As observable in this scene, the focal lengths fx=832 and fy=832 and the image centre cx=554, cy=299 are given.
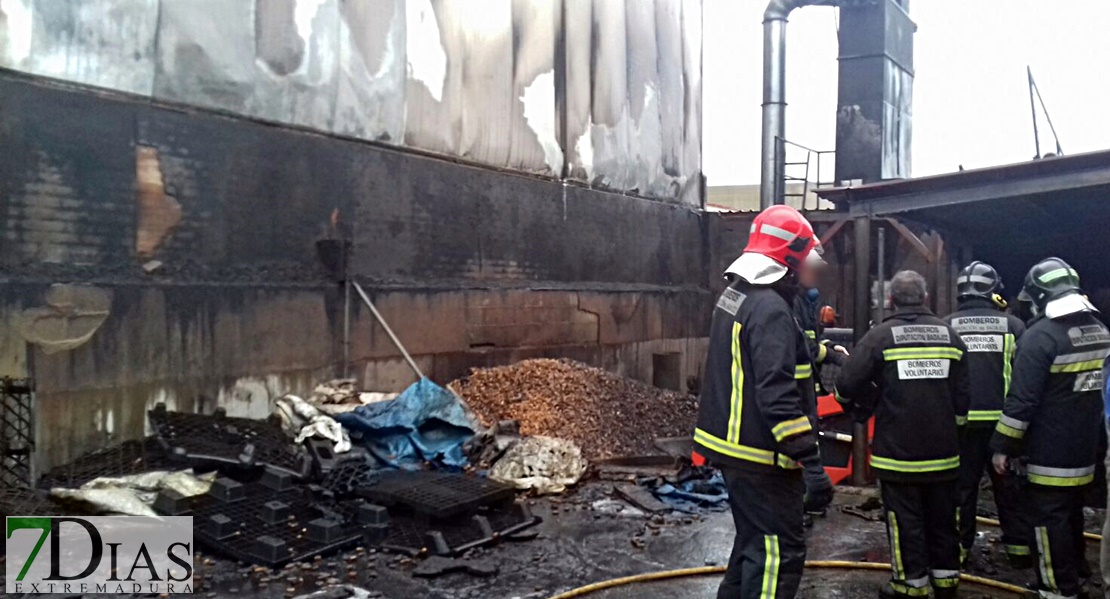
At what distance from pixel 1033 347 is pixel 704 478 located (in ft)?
11.4

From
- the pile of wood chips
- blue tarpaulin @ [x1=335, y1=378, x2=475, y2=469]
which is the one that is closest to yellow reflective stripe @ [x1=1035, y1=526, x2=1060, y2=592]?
the pile of wood chips

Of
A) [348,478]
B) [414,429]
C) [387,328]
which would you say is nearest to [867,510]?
[414,429]

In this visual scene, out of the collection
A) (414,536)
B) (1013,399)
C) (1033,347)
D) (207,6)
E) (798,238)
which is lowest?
(414,536)

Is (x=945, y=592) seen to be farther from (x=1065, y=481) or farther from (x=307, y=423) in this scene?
(x=307, y=423)

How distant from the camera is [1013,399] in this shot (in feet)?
15.0

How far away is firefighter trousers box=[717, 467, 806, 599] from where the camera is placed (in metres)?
3.58

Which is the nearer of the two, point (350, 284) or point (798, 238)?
point (798, 238)

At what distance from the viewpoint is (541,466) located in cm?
748

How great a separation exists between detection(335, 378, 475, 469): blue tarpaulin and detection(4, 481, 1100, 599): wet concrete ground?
1454mm

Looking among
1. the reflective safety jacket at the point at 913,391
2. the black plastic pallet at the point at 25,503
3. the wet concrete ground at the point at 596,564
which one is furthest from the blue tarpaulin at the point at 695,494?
the black plastic pallet at the point at 25,503

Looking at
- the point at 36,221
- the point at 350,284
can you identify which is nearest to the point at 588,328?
the point at 350,284

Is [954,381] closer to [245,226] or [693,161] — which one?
[245,226]

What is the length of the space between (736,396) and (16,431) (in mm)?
4977

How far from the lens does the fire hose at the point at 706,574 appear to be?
4.76 metres
